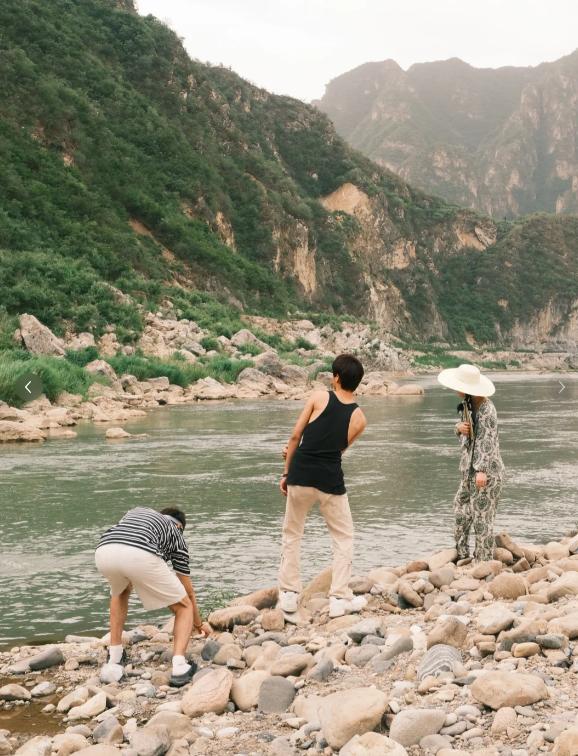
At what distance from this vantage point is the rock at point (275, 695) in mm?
4281

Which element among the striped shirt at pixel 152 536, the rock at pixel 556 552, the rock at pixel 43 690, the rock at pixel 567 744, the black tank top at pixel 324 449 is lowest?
the rock at pixel 43 690

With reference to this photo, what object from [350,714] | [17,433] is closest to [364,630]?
[350,714]

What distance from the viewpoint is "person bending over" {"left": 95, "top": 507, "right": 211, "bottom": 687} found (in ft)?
15.9

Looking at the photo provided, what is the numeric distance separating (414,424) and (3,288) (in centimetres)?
1868

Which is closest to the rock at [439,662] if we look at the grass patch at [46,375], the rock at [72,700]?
the rock at [72,700]

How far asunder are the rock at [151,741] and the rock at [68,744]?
23cm

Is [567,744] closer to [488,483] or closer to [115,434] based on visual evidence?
[488,483]

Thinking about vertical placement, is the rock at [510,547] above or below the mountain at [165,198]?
below

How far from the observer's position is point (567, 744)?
3.23 m

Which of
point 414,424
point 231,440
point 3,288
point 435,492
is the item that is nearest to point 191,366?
point 3,288

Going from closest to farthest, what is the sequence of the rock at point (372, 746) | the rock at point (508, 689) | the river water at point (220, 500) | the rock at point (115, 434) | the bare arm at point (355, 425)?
1. the rock at point (372, 746)
2. the rock at point (508, 689)
3. the bare arm at point (355, 425)
4. the river water at point (220, 500)
5. the rock at point (115, 434)

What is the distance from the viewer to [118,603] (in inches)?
200

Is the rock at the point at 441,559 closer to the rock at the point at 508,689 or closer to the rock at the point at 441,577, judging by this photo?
the rock at the point at 441,577

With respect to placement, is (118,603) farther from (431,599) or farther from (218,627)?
(431,599)
